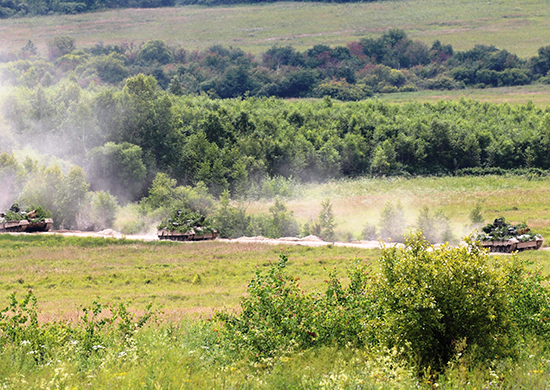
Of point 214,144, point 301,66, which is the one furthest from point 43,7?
point 214,144

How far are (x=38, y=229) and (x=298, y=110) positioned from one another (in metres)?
50.5

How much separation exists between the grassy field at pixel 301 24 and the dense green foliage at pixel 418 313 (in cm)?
14997

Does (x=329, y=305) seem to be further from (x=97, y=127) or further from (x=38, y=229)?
(x=97, y=127)

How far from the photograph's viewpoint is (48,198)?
46.3m

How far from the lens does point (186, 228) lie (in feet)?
134

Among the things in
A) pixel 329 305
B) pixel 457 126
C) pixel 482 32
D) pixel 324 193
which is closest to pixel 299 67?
pixel 482 32

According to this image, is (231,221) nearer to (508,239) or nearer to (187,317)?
(508,239)

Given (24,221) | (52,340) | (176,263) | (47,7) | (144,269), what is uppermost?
(47,7)

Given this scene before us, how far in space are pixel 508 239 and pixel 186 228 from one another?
64.5 feet

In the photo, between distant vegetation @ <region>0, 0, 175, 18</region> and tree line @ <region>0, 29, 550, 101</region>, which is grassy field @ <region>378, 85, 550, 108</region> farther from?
distant vegetation @ <region>0, 0, 175, 18</region>

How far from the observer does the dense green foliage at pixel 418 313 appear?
1170 cm

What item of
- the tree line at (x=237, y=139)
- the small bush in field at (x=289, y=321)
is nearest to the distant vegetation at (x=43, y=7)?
the tree line at (x=237, y=139)

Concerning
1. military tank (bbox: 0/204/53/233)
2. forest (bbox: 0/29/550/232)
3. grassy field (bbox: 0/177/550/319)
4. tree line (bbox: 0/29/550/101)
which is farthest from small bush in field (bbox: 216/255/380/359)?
tree line (bbox: 0/29/550/101)

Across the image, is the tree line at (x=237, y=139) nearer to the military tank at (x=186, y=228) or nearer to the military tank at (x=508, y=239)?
the military tank at (x=186, y=228)
